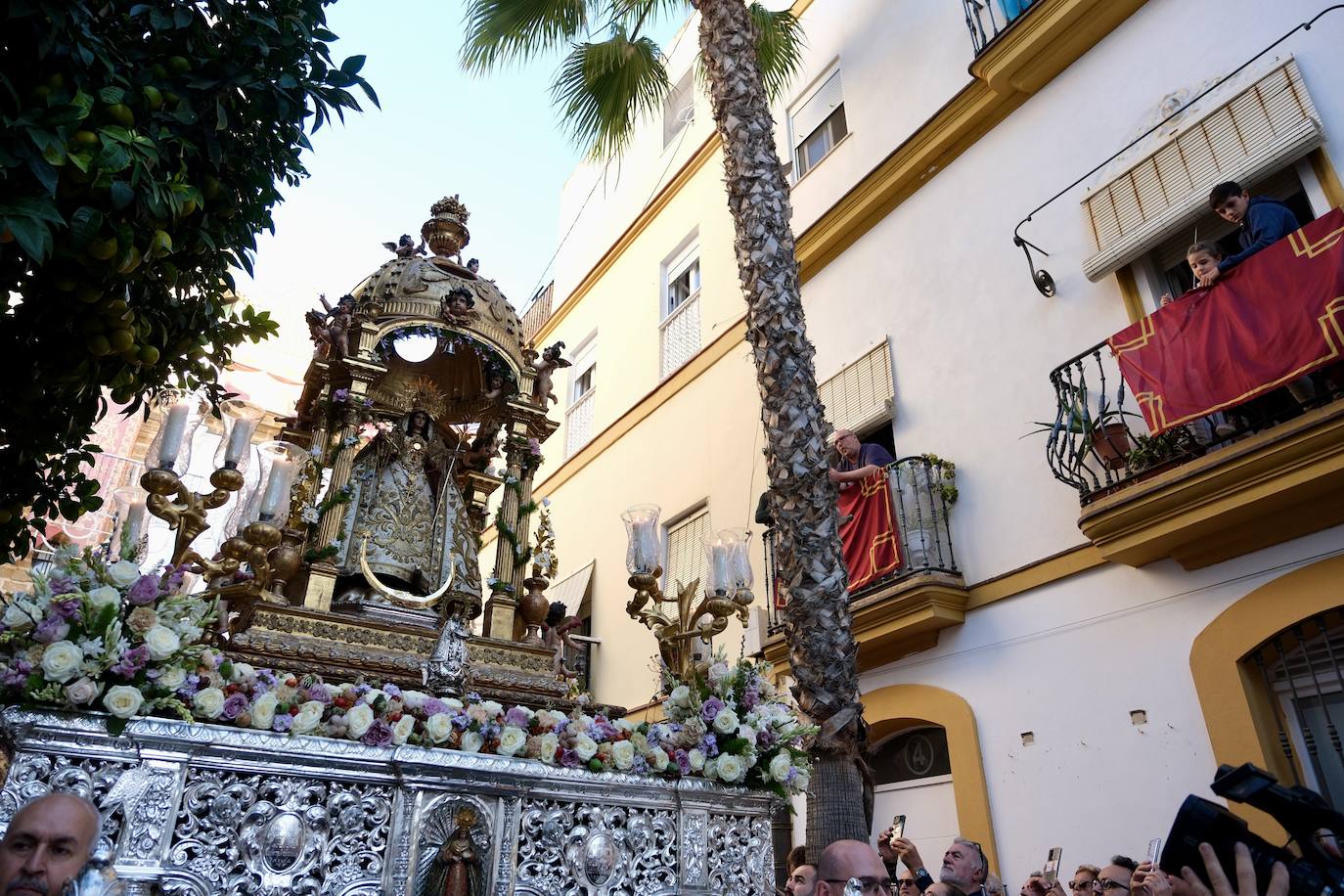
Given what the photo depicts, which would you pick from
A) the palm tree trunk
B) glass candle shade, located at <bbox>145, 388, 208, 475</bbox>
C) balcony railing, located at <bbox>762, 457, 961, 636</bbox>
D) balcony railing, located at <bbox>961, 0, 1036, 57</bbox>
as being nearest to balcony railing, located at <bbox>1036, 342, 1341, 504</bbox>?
balcony railing, located at <bbox>762, 457, 961, 636</bbox>

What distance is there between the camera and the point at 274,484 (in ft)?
13.0

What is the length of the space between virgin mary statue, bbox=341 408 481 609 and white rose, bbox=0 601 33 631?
194 cm

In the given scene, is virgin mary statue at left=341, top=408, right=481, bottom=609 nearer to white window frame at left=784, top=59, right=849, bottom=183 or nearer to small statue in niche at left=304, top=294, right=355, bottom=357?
small statue in niche at left=304, top=294, right=355, bottom=357

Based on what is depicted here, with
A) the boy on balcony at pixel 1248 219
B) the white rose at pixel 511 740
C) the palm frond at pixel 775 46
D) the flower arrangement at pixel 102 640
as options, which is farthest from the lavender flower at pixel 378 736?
the palm frond at pixel 775 46

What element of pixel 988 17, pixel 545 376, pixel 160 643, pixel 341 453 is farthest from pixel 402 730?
pixel 988 17

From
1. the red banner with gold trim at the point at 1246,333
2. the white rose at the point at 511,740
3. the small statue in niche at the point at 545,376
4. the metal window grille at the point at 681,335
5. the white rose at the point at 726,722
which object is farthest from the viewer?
the metal window grille at the point at 681,335

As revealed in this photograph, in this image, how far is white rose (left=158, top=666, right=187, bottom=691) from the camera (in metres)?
2.79

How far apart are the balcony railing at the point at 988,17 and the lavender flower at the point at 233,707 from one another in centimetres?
785

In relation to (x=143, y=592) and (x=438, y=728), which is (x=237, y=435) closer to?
(x=143, y=592)

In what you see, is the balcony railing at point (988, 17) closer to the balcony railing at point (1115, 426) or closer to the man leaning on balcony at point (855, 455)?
the balcony railing at point (1115, 426)

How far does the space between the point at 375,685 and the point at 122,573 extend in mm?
1161

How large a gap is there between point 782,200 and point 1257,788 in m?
4.84

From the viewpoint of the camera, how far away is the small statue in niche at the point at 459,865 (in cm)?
293

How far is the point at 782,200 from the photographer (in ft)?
20.9
